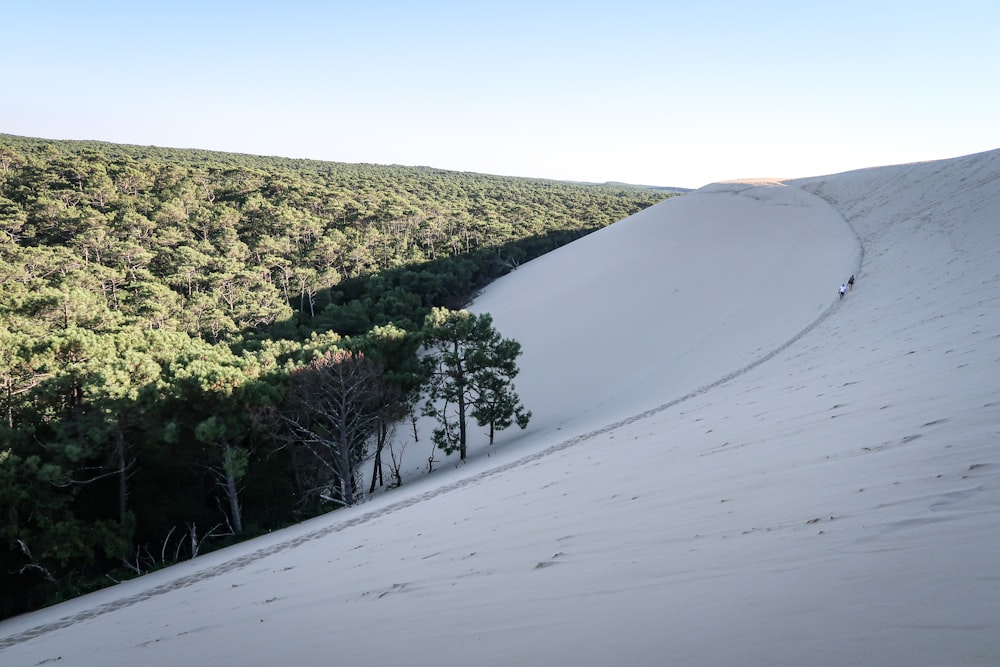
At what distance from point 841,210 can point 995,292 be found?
2470cm

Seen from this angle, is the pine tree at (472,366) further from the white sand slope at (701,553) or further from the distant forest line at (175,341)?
the white sand slope at (701,553)

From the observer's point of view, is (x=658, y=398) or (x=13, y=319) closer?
(x=658, y=398)

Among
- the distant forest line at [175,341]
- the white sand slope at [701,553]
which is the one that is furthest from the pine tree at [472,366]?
the white sand slope at [701,553]

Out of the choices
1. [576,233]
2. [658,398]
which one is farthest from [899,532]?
[576,233]

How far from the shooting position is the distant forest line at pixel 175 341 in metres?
11.6

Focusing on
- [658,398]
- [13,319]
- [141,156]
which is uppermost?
[141,156]

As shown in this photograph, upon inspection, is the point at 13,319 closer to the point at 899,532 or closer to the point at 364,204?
the point at 899,532

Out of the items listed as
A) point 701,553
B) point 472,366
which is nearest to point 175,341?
point 472,366

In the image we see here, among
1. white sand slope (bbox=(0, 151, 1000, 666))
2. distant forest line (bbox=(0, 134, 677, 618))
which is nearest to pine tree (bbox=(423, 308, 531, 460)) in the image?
distant forest line (bbox=(0, 134, 677, 618))

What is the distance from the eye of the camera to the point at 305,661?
8.77 feet

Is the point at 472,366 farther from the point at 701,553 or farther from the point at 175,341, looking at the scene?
the point at 701,553

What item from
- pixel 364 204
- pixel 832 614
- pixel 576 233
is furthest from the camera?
pixel 364 204

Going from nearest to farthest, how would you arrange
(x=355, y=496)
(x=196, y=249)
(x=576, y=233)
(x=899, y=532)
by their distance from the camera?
(x=899, y=532), (x=355, y=496), (x=196, y=249), (x=576, y=233)

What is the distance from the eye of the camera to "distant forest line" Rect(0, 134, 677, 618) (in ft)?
38.0
